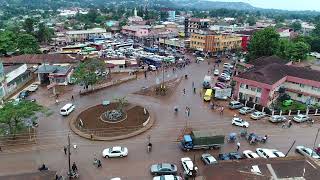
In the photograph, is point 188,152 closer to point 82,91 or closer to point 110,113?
point 110,113

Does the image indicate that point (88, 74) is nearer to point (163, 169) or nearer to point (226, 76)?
point (226, 76)

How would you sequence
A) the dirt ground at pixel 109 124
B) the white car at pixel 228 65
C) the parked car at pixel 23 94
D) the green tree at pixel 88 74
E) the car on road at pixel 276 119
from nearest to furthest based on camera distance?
the dirt ground at pixel 109 124 < the car on road at pixel 276 119 < the parked car at pixel 23 94 < the green tree at pixel 88 74 < the white car at pixel 228 65

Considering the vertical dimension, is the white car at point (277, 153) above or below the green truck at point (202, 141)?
below

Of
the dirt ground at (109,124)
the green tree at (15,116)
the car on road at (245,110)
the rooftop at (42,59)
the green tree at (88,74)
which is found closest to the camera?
the green tree at (15,116)

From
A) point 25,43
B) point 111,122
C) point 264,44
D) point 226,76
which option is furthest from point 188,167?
point 25,43

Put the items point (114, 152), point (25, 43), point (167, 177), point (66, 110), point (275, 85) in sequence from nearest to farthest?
1. point (167, 177)
2. point (114, 152)
3. point (66, 110)
4. point (275, 85)
5. point (25, 43)

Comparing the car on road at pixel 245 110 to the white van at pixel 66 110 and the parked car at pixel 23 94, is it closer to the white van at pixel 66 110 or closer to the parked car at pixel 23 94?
the white van at pixel 66 110

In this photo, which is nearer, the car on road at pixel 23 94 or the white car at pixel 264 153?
the white car at pixel 264 153

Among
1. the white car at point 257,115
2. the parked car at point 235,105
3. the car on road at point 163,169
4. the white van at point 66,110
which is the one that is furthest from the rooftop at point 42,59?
the car on road at point 163,169
